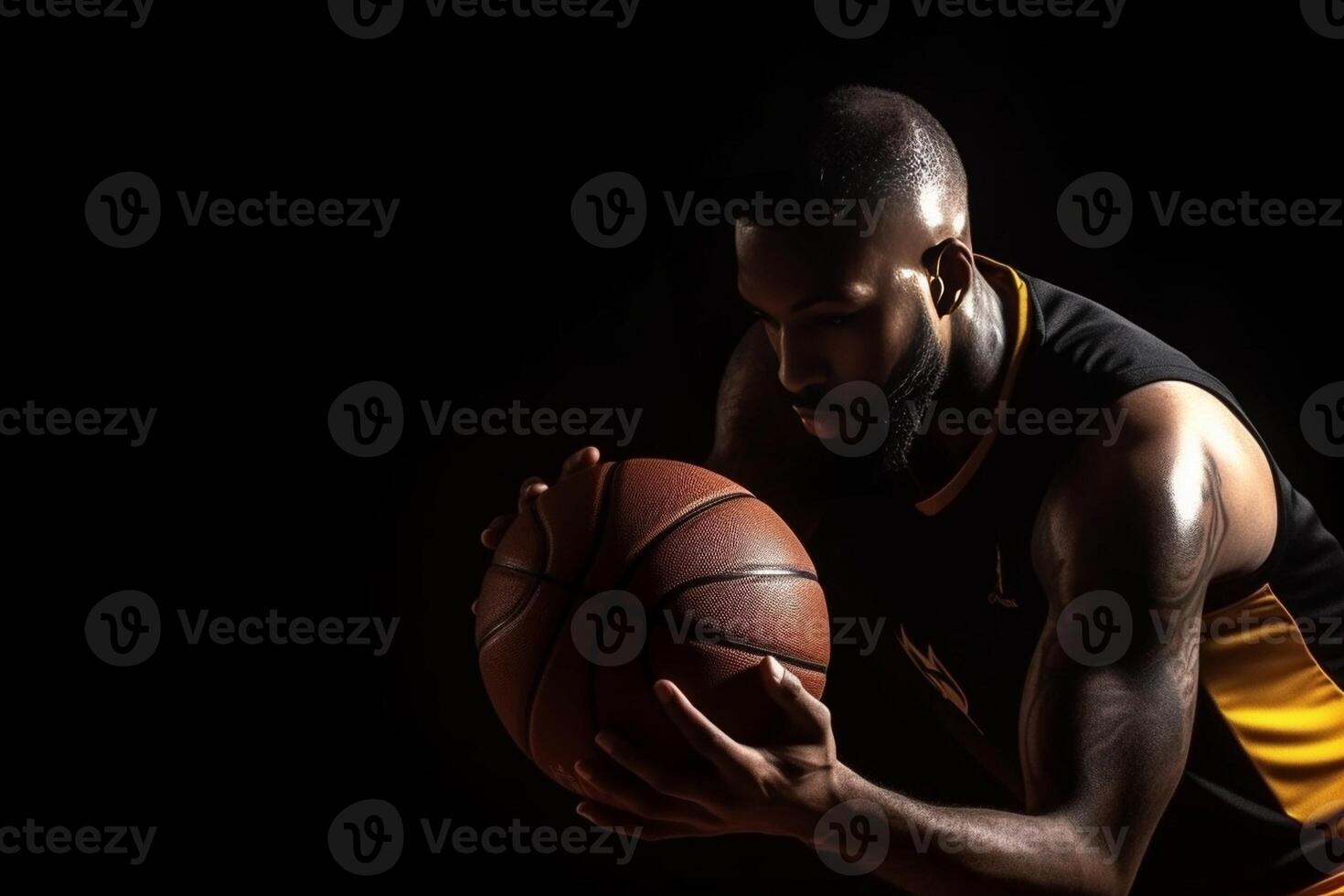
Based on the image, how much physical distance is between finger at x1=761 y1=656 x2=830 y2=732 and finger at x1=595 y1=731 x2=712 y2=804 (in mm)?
143

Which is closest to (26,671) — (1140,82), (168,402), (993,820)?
(168,402)

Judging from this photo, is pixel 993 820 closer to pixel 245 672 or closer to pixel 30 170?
pixel 245 672

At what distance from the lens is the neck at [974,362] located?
2443mm

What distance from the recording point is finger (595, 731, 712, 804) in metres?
1.87

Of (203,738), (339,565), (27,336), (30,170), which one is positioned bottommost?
(203,738)

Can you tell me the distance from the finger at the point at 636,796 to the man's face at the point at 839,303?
0.70 meters

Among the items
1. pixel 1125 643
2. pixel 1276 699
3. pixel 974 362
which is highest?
pixel 974 362

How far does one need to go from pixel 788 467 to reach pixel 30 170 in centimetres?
166

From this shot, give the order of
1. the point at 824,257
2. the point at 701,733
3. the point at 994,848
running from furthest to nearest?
1. the point at 824,257
2. the point at 994,848
3. the point at 701,733

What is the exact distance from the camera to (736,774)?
1.84 m

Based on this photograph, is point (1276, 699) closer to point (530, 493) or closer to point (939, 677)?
point (939, 677)

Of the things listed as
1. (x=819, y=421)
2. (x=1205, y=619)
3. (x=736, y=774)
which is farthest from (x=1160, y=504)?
(x=736, y=774)

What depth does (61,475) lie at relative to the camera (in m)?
3.12

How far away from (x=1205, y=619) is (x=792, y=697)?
0.80 meters
